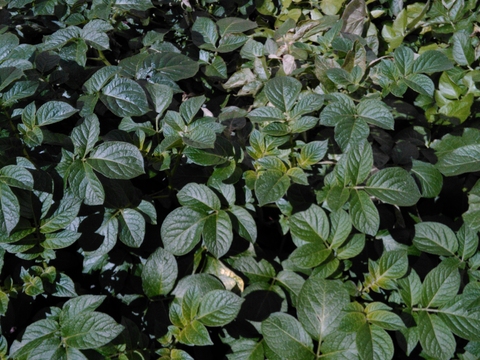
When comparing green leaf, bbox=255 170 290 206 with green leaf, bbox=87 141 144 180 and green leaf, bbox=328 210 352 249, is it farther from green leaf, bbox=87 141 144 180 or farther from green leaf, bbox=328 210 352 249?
green leaf, bbox=87 141 144 180

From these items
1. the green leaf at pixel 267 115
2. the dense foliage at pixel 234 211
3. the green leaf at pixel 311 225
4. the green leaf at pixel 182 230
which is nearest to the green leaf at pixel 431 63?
the dense foliage at pixel 234 211

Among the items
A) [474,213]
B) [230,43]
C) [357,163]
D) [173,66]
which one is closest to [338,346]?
[357,163]

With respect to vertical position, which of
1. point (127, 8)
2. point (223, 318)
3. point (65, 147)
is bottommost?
point (223, 318)

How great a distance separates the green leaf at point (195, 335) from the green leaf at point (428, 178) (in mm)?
752

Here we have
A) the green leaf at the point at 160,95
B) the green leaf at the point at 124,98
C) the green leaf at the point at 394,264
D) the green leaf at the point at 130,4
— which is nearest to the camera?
the green leaf at the point at 394,264

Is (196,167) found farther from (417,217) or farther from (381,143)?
(417,217)

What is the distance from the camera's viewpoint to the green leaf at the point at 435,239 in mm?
1433

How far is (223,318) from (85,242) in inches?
16.8

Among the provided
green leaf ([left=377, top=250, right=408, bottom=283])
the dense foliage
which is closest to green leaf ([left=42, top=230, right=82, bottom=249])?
the dense foliage

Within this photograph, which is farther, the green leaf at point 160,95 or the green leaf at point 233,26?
the green leaf at point 233,26

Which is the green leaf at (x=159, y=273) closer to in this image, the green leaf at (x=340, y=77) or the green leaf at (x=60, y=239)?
the green leaf at (x=60, y=239)

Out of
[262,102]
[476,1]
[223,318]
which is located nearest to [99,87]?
[262,102]

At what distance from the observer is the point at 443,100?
190 cm

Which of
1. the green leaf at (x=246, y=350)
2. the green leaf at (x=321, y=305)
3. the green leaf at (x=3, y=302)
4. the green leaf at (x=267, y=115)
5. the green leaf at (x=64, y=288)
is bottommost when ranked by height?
the green leaf at (x=246, y=350)
